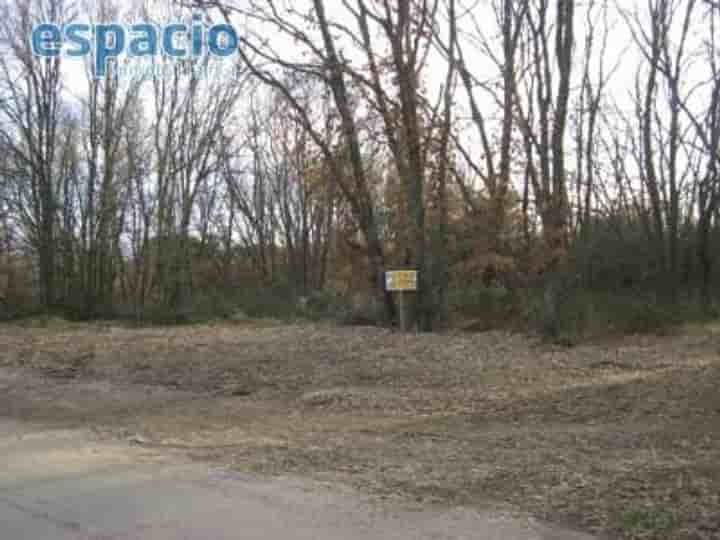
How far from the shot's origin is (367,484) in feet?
22.4

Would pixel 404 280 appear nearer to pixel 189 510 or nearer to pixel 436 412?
pixel 436 412

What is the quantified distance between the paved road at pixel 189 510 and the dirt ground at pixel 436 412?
399 millimetres

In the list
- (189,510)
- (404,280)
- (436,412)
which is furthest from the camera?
(404,280)

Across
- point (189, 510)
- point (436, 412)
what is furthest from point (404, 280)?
point (189, 510)

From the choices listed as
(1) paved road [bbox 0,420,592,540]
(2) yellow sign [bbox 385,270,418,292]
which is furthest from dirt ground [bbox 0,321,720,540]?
(2) yellow sign [bbox 385,270,418,292]

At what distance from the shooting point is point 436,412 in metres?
10.3

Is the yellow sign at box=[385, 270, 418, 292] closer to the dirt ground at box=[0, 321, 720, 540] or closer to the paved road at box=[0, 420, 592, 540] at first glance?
the dirt ground at box=[0, 321, 720, 540]

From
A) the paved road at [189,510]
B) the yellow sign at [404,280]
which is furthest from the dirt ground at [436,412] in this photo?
the yellow sign at [404,280]

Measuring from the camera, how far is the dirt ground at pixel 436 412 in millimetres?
6469

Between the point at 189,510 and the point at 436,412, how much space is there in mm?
4650

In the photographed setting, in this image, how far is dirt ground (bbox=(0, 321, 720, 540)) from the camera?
21.2ft

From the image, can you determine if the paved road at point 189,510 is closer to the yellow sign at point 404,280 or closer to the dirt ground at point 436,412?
the dirt ground at point 436,412

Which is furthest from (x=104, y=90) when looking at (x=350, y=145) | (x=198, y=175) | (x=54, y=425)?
(x=54, y=425)

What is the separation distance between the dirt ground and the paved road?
0.40 m
